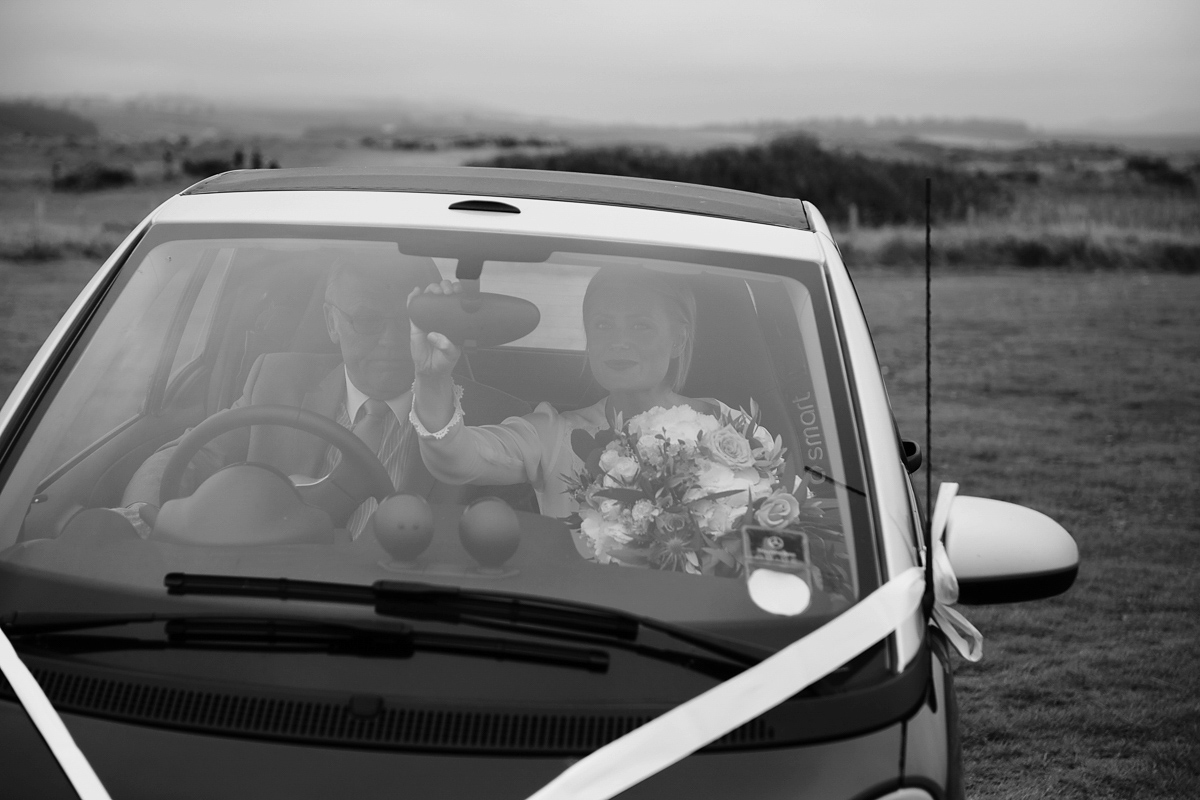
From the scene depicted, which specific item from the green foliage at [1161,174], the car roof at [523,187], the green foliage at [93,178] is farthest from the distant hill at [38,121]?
the car roof at [523,187]

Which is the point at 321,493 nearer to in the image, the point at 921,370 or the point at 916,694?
the point at 916,694

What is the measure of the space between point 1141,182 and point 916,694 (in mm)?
29599

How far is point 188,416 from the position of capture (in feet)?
7.88

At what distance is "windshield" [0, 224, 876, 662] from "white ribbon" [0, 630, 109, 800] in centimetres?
11

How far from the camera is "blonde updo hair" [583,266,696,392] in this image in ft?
7.11

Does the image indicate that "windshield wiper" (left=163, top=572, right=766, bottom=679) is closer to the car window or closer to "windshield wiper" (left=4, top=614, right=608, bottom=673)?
"windshield wiper" (left=4, top=614, right=608, bottom=673)

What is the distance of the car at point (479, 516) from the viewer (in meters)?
1.44

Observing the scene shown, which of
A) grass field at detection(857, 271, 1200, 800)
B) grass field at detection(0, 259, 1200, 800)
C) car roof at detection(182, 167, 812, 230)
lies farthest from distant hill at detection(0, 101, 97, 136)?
car roof at detection(182, 167, 812, 230)

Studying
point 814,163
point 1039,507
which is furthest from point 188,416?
point 814,163

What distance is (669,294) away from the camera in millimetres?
2201

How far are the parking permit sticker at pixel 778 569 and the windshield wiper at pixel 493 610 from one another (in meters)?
0.14

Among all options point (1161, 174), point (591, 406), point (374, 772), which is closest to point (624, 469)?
point (591, 406)

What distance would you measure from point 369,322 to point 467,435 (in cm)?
34

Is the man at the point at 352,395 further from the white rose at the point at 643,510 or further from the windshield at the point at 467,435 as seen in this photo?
the white rose at the point at 643,510
